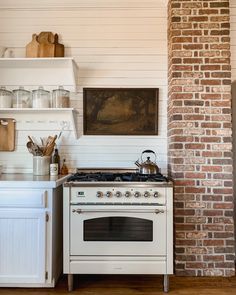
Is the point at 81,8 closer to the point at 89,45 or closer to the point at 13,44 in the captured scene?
the point at 89,45

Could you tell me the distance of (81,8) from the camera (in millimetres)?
3203

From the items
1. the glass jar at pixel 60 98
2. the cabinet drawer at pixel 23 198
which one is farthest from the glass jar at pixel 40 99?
the cabinet drawer at pixel 23 198

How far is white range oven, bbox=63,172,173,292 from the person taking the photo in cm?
241

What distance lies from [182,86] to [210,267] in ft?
5.80

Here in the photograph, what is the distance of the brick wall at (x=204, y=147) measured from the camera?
8.83ft

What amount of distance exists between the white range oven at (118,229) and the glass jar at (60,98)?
3.16ft

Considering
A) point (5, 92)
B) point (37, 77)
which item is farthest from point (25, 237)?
point (37, 77)

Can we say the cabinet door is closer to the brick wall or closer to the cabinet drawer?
the cabinet drawer

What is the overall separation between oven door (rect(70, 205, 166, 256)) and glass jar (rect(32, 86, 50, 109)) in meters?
1.19

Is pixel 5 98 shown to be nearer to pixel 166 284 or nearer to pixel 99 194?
pixel 99 194

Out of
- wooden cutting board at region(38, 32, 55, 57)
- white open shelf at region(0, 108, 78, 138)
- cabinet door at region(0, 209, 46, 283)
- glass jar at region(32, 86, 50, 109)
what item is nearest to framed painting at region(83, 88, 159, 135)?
white open shelf at region(0, 108, 78, 138)

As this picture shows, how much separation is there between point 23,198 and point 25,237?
33 cm

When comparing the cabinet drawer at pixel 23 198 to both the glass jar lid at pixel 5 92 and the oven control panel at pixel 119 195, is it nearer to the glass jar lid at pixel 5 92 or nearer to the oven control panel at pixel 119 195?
the oven control panel at pixel 119 195

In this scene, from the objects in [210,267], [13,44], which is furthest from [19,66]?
[210,267]
